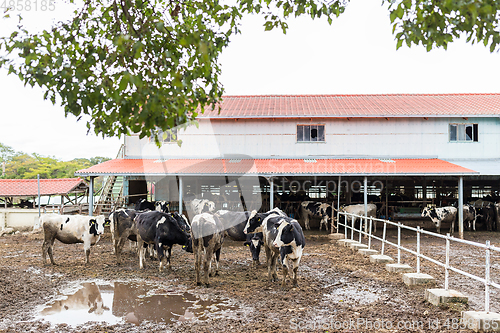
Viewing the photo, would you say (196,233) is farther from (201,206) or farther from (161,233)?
(201,206)

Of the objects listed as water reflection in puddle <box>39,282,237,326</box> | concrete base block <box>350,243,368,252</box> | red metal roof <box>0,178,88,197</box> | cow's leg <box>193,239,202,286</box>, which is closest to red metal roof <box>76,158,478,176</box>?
concrete base block <box>350,243,368,252</box>

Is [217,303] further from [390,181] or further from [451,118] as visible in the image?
[390,181]

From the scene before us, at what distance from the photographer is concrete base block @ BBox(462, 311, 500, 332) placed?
4809 millimetres

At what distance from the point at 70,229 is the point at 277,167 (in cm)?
892

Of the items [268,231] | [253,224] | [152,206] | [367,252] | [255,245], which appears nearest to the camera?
[268,231]

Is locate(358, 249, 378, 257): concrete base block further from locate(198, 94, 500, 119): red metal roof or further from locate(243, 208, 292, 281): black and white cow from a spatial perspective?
locate(198, 94, 500, 119): red metal roof

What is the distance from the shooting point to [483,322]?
4.85 meters

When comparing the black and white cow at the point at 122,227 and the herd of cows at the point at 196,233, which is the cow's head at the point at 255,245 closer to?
the herd of cows at the point at 196,233

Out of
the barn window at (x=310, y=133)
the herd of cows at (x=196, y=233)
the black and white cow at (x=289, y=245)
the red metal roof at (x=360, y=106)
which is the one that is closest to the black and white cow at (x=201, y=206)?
the red metal roof at (x=360, y=106)

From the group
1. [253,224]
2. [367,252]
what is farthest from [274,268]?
[367,252]

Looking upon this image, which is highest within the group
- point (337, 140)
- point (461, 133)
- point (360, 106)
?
point (360, 106)

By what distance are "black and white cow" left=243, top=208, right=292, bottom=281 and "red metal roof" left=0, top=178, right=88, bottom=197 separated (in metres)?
16.5

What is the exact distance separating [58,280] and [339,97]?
18149mm

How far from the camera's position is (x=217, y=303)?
6633 mm
